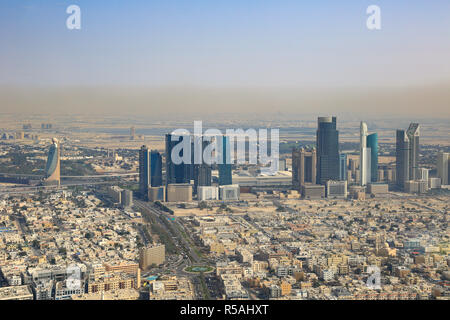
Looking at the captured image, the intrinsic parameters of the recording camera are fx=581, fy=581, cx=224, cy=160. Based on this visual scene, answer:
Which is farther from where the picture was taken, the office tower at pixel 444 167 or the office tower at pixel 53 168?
the office tower at pixel 53 168

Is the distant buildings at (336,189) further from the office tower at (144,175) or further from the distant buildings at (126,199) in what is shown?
the distant buildings at (126,199)

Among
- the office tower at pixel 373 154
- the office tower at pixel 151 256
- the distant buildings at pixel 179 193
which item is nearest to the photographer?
the office tower at pixel 151 256

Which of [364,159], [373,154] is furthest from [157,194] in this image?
[373,154]

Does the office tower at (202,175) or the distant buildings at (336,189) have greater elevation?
the office tower at (202,175)

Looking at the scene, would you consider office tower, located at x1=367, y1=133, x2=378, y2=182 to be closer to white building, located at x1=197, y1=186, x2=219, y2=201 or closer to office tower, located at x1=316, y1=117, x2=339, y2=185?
office tower, located at x1=316, y1=117, x2=339, y2=185

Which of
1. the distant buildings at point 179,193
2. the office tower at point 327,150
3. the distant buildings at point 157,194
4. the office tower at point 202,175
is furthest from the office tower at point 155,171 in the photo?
the office tower at point 327,150

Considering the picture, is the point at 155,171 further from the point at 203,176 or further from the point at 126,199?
the point at 126,199

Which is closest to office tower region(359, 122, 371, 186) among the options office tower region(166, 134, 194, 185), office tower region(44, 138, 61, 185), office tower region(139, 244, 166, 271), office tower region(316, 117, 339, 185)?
office tower region(316, 117, 339, 185)
